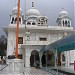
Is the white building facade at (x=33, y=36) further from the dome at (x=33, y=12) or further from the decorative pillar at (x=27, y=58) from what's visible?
the dome at (x=33, y=12)

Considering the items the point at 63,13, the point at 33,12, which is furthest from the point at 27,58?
the point at 63,13

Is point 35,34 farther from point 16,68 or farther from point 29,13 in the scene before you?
point 16,68

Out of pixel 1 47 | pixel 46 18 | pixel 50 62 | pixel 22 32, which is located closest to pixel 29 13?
pixel 46 18

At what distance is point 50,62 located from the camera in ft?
96.6

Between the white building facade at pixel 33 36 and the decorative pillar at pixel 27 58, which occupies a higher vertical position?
the white building facade at pixel 33 36

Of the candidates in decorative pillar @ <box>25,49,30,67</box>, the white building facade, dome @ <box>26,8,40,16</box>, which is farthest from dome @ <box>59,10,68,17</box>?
decorative pillar @ <box>25,49,30,67</box>

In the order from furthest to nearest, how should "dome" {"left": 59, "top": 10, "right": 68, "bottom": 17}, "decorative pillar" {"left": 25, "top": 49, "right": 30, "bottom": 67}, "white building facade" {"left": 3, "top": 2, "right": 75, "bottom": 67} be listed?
"dome" {"left": 59, "top": 10, "right": 68, "bottom": 17} → "white building facade" {"left": 3, "top": 2, "right": 75, "bottom": 67} → "decorative pillar" {"left": 25, "top": 49, "right": 30, "bottom": 67}

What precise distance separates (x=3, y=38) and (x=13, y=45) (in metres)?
Answer: 21.6

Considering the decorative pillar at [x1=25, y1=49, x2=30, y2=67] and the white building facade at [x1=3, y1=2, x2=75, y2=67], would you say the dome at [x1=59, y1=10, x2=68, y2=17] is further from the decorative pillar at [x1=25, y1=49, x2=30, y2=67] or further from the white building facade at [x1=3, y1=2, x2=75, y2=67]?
the decorative pillar at [x1=25, y1=49, x2=30, y2=67]

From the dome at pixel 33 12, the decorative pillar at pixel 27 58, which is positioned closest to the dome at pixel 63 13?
the dome at pixel 33 12

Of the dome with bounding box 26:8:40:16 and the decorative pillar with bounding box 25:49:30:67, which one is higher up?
the dome with bounding box 26:8:40:16

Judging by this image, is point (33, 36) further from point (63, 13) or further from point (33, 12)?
point (63, 13)

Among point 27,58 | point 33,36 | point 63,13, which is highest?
point 63,13

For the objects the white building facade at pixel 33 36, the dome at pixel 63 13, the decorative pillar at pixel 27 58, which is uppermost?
the dome at pixel 63 13
